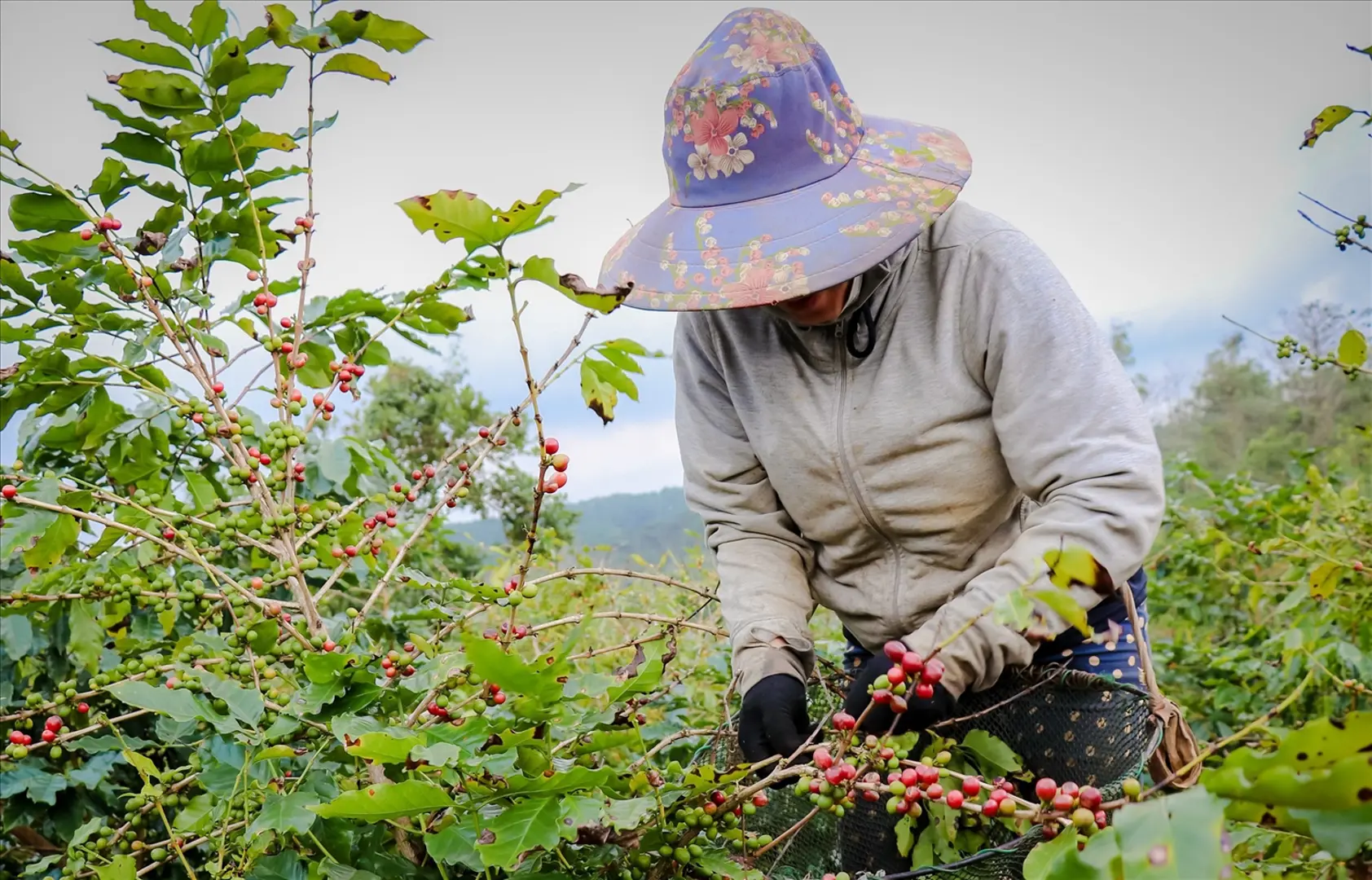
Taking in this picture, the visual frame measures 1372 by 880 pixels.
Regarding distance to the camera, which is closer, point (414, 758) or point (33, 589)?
point (414, 758)

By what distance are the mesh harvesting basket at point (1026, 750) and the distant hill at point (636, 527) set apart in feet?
2.47

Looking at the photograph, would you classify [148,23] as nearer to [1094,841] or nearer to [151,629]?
[151,629]

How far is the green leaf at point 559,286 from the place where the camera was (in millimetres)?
1235

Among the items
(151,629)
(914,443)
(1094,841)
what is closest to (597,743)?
(1094,841)

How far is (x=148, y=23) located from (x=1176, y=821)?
1.87 meters

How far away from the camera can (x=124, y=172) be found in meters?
1.86

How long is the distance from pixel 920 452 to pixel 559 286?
31.5 inches

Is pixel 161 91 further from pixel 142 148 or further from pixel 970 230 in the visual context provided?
pixel 970 230

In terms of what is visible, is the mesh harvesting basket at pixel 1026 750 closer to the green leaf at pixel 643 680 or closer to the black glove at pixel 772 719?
the black glove at pixel 772 719

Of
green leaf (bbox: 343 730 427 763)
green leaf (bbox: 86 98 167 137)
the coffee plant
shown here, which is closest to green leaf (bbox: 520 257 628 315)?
the coffee plant

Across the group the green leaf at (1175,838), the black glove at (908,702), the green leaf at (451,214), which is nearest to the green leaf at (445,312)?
the green leaf at (451,214)

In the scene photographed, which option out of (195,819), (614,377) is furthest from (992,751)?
(195,819)

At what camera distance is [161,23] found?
66.9 inches

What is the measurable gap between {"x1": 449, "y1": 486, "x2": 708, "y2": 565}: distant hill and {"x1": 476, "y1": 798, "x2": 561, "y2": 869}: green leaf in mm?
1265
